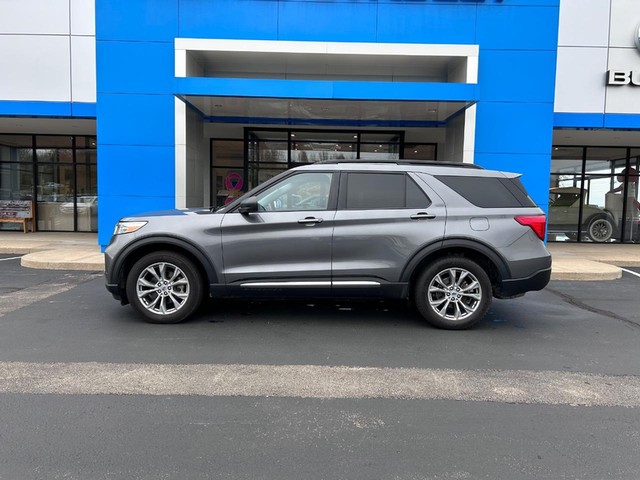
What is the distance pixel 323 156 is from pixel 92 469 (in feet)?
43.4

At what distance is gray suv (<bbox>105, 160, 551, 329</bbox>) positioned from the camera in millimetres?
5621

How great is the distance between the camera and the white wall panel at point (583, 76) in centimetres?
1233

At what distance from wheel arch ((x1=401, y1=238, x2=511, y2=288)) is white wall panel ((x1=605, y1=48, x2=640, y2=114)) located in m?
9.27

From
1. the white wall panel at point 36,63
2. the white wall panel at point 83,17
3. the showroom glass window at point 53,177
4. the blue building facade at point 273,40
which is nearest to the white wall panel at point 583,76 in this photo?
the blue building facade at point 273,40

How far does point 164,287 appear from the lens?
18.9ft

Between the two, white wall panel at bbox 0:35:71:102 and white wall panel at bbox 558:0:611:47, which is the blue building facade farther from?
white wall panel at bbox 0:35:71:102

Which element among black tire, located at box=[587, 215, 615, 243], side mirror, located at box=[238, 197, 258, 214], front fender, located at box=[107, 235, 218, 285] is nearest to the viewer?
side mirror, located at box=[238, 197, 258, 214]

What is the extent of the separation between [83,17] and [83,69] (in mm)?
1290

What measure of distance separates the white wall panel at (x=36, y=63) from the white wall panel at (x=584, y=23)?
1268cm

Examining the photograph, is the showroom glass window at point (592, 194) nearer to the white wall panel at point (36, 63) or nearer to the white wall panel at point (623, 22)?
the white wall panel at point (623, 22)

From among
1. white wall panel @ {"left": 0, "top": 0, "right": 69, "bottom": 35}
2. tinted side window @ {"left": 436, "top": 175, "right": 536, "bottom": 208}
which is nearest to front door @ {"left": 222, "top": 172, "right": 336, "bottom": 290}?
tinted side window @ {"left": 436, "top": 175, "right": 536, "bottom": 208}

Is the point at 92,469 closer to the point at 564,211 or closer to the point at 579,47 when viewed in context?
the point at 579,47

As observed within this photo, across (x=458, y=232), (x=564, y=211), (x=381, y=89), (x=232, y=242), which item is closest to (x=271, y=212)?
(x=232, y=242)

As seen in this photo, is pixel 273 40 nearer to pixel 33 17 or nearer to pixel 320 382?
pixel 33 17
